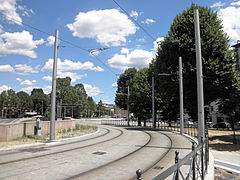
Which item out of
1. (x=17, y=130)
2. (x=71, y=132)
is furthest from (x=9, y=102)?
(x=17, y=130)

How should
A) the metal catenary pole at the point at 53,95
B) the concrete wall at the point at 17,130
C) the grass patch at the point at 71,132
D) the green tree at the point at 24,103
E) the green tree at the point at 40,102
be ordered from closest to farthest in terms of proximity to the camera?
the concrete wall at the point at 17,130 → the metal catenary pole at the point at 53,95 → the grass patch at the point at 71,132 → the green tree at the point at 24,103 → the green tree at the point at 40,102

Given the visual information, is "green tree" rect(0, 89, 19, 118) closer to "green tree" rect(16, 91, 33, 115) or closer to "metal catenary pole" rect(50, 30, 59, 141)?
"green tree" rect(16, 91, 33, 115)

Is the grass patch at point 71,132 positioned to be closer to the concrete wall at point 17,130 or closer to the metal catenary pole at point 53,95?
the concrete wall at point 17,130

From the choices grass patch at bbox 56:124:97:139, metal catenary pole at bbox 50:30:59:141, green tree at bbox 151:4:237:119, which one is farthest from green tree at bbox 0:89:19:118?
metal catenary pole at bbox 50:30:59:141

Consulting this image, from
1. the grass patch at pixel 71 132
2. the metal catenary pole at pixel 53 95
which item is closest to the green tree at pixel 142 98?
the grass patch at pixel 71 132

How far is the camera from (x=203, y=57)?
19344 millimetres

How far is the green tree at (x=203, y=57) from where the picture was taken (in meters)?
18.4

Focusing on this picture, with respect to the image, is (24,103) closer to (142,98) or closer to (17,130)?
(142,98)

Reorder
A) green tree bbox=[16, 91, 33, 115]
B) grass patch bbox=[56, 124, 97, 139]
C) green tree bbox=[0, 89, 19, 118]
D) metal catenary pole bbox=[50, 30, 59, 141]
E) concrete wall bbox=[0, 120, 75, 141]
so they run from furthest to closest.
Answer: green tree bbox=[16, 91, 33, 115] < green tree bbox=[0, 89, 19, 118] < grass patch bbox=[56, 124, 97, 139] < metal catenary pole bbox=[50, 30, 59, 141] < concrete wall bbox=[0, 120, 75, 141]

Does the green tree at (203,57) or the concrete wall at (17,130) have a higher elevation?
the green tree at (203,57)

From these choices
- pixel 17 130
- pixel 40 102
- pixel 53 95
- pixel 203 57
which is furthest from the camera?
pixel 40 102

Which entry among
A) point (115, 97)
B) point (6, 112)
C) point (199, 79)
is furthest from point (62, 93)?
point (199, 79)

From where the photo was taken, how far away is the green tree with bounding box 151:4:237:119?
18438 millimetres

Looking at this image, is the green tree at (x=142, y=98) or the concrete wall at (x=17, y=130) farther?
the green tree at (x=142, y=98)
